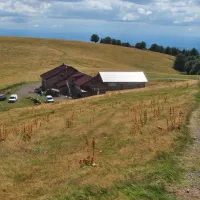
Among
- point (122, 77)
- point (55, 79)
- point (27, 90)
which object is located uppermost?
point (122, 77)

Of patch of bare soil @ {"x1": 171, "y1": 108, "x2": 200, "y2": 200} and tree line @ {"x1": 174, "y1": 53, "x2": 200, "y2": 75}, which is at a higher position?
patch of bare soil @ {"x1": 171, "y1": 108, "x2": 200, "y2": 200}

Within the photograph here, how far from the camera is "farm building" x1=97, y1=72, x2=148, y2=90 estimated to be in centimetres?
8100

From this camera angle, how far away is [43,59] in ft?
429

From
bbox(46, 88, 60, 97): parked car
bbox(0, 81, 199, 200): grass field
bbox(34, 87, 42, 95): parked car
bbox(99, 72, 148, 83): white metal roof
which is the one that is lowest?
bbox(34, 87, 42, 95): parked car

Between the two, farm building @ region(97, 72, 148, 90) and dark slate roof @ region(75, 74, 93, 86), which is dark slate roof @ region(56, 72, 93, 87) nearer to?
dark slate roof @ region(75, 74, 93, 86)

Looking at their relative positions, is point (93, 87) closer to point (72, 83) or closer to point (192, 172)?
point (72, 83)

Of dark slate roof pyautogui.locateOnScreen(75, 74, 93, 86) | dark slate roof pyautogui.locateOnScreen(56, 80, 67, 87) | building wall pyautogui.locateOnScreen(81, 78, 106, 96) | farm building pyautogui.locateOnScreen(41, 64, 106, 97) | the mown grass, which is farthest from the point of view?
dark slate roof pyautogui.locateOnScreen(56, 80, 67, 87)

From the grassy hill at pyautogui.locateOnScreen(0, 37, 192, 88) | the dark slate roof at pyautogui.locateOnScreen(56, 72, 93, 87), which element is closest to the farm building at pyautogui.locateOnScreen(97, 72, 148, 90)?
the dark slate roof at pyautogui.locateOnScreen(56, 72, 93, 87)

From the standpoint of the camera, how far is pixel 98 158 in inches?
618

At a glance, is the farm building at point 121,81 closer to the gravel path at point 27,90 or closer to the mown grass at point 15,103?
the gravel path at point 27,90

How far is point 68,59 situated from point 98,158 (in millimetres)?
116625

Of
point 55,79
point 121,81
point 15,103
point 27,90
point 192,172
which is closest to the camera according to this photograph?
point 192,172

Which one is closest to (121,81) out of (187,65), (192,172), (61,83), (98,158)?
(61,83)

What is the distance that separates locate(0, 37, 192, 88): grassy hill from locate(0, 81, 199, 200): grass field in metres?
72.8
